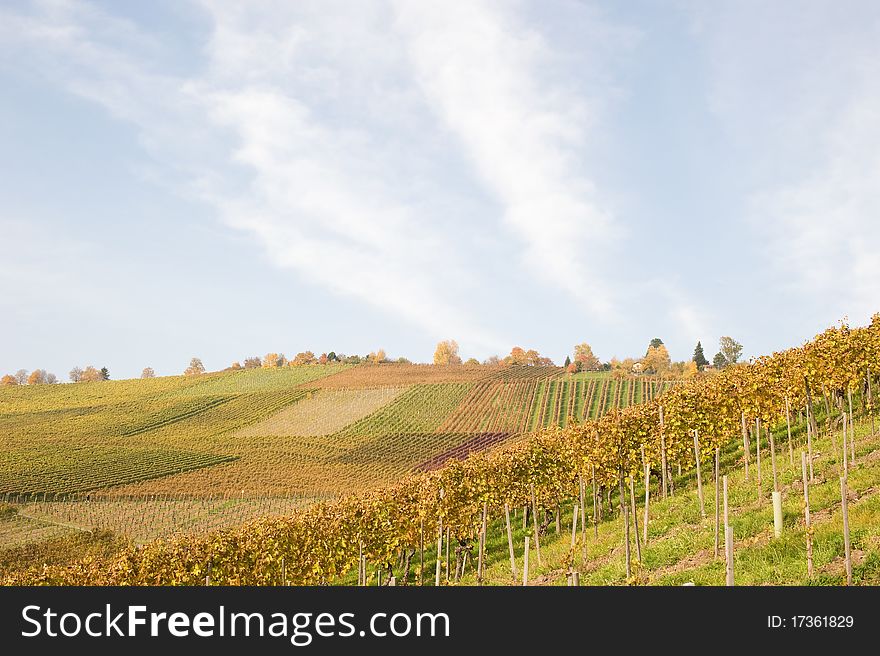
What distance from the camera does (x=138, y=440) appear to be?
273 feet

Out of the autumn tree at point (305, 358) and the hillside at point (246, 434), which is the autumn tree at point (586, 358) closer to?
the hillside at point (246, 434)

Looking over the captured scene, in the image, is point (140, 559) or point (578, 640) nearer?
point (578, 640)

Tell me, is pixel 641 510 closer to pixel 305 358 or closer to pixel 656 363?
pixel 656 363

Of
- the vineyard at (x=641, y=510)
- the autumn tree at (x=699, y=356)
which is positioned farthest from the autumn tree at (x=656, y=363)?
the vineyard at (x=641, y=510)

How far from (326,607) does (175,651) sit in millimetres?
1789

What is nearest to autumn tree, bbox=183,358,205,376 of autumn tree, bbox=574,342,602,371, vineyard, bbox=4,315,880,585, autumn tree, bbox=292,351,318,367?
autumn tree, bbox=292,351,318,367

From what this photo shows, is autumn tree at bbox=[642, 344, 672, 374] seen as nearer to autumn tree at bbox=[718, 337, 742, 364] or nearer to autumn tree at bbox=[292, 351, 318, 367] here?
autumn tree at bbox=[718, 337, 742, 364]

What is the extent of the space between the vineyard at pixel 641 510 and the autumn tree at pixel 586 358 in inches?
3693

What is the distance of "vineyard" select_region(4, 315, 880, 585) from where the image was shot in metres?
14.1

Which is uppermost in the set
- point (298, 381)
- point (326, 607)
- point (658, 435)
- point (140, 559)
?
point (298, 381)

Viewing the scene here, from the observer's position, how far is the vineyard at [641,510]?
14.1 metres

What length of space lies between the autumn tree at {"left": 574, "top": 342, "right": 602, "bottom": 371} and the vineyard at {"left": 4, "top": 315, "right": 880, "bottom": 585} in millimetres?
93796

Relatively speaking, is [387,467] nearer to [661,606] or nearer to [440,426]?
[440,426]

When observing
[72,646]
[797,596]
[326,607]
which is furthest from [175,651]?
[797,596]
